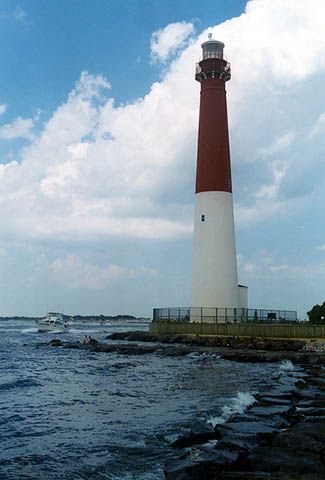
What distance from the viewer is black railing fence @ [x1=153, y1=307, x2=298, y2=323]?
32.7 m

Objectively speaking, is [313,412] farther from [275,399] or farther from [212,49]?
[212,49]

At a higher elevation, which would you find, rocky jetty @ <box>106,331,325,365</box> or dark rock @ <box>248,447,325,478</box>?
rocky jetty @ <box>106,331,325,365</box>

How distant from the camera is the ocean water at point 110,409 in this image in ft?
28.6

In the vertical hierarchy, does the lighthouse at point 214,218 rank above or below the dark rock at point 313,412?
above

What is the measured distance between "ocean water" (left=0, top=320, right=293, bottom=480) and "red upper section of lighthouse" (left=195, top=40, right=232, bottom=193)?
40.6ft

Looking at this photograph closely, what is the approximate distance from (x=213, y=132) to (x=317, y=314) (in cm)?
1502

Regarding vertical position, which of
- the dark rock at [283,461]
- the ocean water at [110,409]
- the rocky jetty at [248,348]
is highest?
the rocky jetty at [248,348]

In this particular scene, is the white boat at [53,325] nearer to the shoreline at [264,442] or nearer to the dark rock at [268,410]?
the shoreline at [264,442]

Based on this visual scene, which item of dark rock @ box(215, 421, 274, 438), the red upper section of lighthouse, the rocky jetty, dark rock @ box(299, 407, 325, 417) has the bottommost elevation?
dark rock @ box(215, 421, 274, 438)

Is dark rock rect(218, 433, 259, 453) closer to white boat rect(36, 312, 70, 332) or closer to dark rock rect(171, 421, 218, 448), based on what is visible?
dark rock rect(171, 421, 218, 448)

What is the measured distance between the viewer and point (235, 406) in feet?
43.4

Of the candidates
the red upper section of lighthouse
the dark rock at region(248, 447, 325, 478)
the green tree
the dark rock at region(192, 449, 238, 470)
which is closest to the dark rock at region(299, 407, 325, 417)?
the dark rock at region(248, 447, 325, 478)

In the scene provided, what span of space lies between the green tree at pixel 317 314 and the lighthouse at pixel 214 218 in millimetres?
6723

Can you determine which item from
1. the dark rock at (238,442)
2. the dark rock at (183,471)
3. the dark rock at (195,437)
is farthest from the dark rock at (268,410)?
the dark rock at (183,471)
